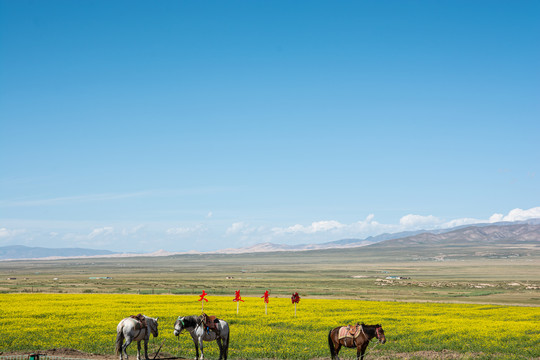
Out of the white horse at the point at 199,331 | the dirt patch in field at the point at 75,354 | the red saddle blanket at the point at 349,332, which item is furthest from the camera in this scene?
the dirt patch in field at the point at 75,354

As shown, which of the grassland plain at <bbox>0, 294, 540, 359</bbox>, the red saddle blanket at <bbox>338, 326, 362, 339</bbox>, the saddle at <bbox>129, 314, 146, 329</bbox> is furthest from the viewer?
the grassland plain at <bbox>0, 294, 540, 359</bbox>

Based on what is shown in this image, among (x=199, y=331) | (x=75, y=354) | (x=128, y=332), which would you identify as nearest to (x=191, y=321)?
(x=199, y=331)

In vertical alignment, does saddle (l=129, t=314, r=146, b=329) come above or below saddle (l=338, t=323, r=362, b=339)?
above

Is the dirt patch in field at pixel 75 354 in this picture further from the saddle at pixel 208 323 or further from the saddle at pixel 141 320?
the saddle at pixel 208 323

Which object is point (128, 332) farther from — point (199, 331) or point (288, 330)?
point (288, 330)

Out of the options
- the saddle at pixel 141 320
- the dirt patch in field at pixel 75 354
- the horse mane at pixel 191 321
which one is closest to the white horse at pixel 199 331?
the horse mane at pixel 191 321

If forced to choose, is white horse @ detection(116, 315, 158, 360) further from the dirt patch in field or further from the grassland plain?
the grassland plain

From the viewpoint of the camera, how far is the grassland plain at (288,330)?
28453 mm

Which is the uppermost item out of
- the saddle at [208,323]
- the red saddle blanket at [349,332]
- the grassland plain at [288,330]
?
the saddle at [208,323]

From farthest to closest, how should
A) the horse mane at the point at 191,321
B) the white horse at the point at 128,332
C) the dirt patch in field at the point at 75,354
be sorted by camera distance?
the dirt patch in field at the point at 75,354 < the white horse at the point at 128,332 < the horse mane at the point at 191,321

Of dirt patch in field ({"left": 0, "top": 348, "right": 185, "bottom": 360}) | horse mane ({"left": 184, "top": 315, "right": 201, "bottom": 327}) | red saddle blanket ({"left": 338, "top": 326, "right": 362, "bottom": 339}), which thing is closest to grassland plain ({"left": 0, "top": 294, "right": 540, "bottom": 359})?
dirt patch in field ({"left": 0, "top": 348, "right": 185, "bottom": 360})

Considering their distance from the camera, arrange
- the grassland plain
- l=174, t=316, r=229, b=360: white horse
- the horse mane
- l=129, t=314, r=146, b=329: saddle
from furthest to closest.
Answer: the grassland plain < l=129, t=314, r=146, b=329: saddle < the horse mane < l=174, t=316, r=229, b=360: white horse

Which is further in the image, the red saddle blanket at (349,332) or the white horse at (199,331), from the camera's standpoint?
the white horse at (199,331)

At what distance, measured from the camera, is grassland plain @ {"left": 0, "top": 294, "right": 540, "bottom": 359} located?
2845 centimetres
